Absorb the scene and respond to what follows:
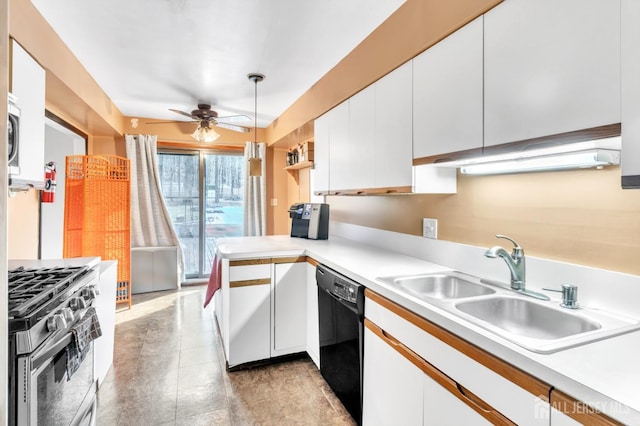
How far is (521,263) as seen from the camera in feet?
4.70

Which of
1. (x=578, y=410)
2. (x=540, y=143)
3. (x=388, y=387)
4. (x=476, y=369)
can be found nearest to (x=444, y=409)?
(x=476, y=369)

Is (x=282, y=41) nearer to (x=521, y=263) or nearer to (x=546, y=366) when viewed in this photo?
(x=521, y=263)

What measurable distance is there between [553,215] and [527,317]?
438mm

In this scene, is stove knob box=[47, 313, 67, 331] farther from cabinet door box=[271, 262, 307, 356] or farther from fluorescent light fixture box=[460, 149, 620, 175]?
fluorescent light fixture box=[460, 149, 620, 175]

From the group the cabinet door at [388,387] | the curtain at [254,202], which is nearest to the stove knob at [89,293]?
the cabinet door at [388,387]

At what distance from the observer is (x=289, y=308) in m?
2.52

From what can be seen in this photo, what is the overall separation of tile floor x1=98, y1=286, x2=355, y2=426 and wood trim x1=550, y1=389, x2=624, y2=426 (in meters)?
1.39

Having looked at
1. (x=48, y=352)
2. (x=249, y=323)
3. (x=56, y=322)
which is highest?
(x=56, y=322)

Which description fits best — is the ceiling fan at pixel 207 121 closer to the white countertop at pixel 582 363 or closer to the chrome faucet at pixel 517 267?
the white countertop at pixel 582 363

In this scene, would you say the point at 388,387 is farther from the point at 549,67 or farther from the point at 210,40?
the point at 210,40

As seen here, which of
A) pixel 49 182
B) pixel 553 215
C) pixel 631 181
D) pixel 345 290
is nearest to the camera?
pixel 631 181

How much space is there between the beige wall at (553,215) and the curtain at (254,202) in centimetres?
326

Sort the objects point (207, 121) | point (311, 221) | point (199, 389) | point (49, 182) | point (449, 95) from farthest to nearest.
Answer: point (207, 121), point (311, 221), point (49, 182), point (199, 389), point (449, 95)

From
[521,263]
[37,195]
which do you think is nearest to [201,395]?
[521,263]
